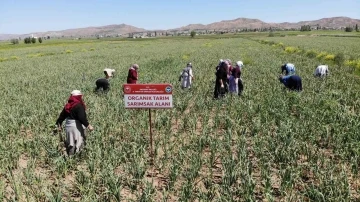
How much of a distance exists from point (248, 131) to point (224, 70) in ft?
13.4

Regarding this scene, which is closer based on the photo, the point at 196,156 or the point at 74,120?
the point at 196,156

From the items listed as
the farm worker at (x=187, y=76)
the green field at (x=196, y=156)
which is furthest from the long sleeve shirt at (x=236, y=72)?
the farm worker at (x=187, y=76)

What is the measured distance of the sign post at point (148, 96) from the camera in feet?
22.9

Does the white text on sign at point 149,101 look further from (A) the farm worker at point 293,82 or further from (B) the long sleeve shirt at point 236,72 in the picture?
(A) the farm worker at point 293,82

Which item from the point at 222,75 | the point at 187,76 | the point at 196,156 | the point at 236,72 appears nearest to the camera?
the point at 196,156

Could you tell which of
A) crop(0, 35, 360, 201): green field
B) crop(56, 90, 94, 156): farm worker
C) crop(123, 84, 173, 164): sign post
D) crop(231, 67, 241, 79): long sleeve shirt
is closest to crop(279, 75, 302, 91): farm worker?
crop(0, 35, 360, 201): green field

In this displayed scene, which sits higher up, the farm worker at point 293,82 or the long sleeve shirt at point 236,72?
the long sleeve shirt at point 236,72

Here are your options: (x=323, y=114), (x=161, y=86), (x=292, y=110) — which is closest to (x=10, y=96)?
(x=161, y=86)

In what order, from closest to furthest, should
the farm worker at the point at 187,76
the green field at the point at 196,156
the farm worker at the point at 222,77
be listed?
the green field at the point at 196,156 < the farm worker at the point at 222,77 < the farm worker at the point at 187,76

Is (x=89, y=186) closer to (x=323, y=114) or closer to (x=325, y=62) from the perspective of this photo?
(x=323, y=114)

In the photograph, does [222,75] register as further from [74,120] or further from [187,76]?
[74,120]

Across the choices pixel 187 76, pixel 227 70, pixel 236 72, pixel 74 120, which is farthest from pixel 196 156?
pixel 187 76

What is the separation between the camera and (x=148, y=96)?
707 centimetres

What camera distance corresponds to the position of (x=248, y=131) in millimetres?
8969
